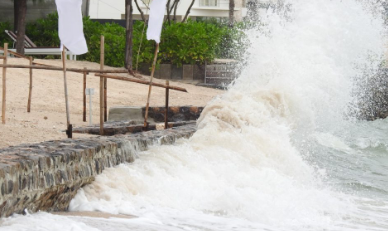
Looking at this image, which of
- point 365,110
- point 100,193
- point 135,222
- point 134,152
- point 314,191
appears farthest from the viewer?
point 365,110

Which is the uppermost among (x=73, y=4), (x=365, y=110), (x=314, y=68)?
(x=73, y=4)

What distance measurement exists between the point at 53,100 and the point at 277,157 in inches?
319

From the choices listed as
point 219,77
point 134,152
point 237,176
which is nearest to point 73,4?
point 134,152

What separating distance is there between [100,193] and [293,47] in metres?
8.68

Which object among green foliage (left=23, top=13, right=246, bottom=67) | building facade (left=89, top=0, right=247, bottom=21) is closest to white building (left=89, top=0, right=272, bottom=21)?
building facade (left=89, top=0, right=247, bottom=21)

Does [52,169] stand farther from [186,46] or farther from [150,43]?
[150,43]

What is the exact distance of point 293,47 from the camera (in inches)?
588

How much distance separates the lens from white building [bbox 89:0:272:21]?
40.3 metres

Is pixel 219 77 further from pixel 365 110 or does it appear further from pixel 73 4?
pixel 73 4

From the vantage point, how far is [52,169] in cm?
641

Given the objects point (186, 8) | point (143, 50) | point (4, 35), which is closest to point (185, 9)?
point (186, 8)

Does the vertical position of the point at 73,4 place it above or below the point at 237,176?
above

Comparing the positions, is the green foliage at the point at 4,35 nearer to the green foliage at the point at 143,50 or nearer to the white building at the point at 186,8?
the green foliage at the point at 143,50

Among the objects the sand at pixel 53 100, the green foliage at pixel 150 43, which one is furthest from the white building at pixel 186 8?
the sand at pixel 53 100
